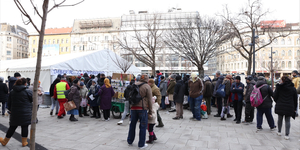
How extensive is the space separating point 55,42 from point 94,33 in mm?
14942

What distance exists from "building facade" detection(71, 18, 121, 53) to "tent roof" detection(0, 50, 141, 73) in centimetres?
4530

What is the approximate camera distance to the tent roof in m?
14.8

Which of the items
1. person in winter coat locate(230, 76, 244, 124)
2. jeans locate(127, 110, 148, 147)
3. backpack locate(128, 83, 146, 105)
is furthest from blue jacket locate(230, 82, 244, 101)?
backpack locate(128, 83, 146, 105)

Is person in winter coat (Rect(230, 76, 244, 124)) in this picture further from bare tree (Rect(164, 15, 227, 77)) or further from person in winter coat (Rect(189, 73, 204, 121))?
bare tree (Rect(164, 15, 227, 77))

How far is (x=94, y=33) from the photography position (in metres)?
64.8

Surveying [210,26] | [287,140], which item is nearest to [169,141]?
[287,140]

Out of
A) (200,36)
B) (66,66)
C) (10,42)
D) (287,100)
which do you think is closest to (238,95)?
(287,100)

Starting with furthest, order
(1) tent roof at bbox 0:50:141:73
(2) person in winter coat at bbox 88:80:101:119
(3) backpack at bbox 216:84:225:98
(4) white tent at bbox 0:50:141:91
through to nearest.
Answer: (1) tent roof at bbox 0:50:141:73 → (4) white tent at bbox 0:50:141:91 → (2) person in winter coat at bbox 88:80:101:119 → (3) backpack at bbox 216:84:225:98

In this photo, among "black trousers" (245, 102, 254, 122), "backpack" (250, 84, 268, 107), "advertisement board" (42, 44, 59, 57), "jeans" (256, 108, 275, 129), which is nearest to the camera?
"backpack" (250, 84, 268, 107)

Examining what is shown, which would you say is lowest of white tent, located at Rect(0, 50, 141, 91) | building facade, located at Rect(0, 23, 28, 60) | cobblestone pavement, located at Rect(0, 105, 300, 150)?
cobblestone pavement, located at Rect(0, 105, 300, 150)

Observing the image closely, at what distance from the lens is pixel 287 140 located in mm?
5695

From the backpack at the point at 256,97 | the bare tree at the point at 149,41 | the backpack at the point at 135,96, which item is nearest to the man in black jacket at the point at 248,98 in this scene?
the backpack at the point at 256,97

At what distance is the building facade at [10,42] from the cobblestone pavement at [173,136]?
8559 centimetres

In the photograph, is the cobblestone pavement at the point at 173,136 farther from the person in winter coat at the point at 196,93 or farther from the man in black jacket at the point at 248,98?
the person in winter coat at the point at 196,93
